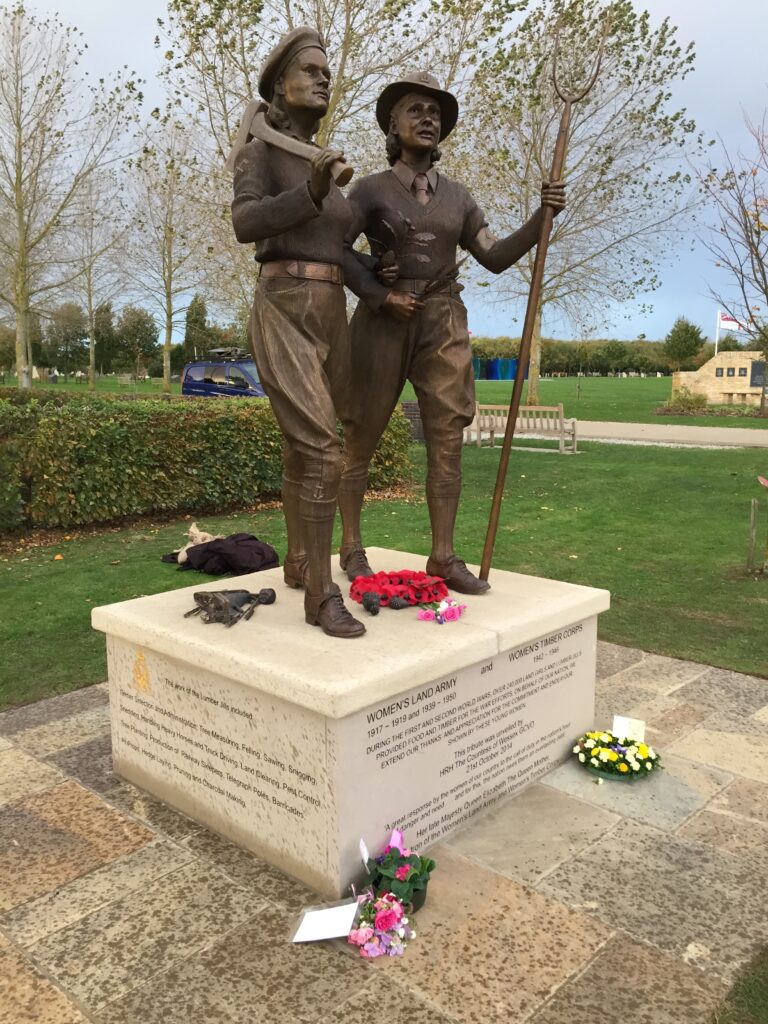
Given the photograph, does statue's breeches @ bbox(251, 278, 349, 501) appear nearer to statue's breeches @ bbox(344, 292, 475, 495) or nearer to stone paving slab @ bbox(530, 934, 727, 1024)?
statue's breeches @ bbox(344, 292, 475, 495)

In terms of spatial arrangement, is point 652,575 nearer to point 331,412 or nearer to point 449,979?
point 331,412

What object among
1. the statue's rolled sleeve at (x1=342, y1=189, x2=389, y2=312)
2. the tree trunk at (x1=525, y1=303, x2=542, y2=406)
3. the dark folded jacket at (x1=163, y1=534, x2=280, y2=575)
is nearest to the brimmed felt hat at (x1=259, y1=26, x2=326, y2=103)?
the statue's rolled sleeve at (x1=342, y1=189, x2=389, y2=312)

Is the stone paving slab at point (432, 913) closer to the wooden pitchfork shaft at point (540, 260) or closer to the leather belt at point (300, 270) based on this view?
the wooden pitchfork shaft at point (540, 260)

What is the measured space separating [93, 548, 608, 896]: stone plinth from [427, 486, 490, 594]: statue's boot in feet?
0.53

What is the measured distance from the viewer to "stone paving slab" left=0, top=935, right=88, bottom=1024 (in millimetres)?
2293

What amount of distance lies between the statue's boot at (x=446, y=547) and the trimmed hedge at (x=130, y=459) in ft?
20.2

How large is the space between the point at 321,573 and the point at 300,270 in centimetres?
119

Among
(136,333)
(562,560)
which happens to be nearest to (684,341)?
(136,333)

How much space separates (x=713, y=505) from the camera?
1085 cm

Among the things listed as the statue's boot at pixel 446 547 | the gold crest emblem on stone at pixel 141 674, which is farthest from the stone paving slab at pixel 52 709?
the statue's boot at pixel 446 547

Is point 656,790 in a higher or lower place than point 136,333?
lower

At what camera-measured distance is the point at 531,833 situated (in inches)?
128

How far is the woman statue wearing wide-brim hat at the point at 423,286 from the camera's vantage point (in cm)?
359

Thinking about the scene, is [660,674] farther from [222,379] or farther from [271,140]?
[222,379]
